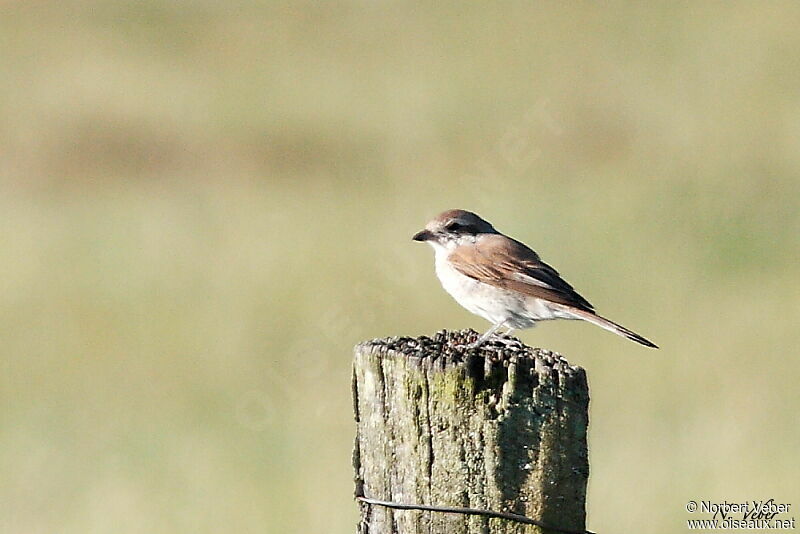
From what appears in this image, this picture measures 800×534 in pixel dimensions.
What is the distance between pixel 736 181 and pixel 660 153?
1121 mm

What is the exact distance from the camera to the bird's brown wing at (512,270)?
688 centimetres

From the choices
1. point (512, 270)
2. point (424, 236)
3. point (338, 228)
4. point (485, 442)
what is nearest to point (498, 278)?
point (512, 270)

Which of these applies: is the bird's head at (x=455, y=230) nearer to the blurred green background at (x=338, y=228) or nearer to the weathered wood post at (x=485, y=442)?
the blurred green background at (x=338, y=228)

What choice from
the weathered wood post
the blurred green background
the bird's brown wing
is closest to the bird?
the bird's brown wing

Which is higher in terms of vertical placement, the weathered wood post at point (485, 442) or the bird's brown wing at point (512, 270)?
the bird's brown wing at point (512, 270)

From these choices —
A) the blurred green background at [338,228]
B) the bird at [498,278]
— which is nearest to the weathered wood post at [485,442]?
the bird at [498,278]

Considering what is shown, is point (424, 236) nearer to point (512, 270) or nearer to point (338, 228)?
point (512, 270)

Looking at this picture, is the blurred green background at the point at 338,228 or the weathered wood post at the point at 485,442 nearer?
the weathered wood post at the point at 485,442

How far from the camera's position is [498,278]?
23.2 feet

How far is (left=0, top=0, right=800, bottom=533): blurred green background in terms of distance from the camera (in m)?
9.12

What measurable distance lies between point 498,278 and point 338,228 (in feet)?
22.8

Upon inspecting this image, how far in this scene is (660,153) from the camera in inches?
628

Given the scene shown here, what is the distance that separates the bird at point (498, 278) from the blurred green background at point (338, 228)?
153 centimetres

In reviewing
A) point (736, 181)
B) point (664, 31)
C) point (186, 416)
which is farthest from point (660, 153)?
point (186, 416)
